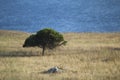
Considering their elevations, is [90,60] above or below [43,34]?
below

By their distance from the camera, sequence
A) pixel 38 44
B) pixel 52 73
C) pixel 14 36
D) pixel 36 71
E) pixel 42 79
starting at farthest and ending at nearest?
1. pixel 14 36
2. pixel 38 44
3. pixel 36 71
4. pixel 52 73
5. pixel 42 79

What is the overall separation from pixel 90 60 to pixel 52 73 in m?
7.06

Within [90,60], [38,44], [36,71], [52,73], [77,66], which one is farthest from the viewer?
[38,44]

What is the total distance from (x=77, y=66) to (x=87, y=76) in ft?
15.8

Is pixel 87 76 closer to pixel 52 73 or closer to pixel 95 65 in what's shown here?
pixel 52 73

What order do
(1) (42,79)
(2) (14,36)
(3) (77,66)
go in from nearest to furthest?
(1) (42,79)
(3) (77,66)
(2) (14,36)

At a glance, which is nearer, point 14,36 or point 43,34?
point 43,34

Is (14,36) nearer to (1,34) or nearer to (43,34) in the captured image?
(1,34)

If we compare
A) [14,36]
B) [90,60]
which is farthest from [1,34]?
[90,60]

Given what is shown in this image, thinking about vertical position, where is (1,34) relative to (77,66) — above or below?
above

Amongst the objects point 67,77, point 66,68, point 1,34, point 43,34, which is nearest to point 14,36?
point 1,34

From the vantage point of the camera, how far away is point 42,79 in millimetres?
18953

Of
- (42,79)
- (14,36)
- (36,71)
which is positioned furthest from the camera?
(14,36)

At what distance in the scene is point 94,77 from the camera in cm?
1958
